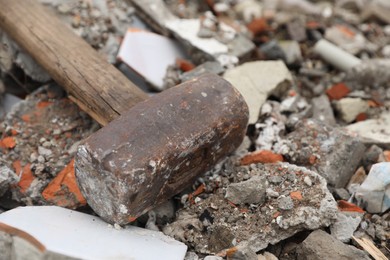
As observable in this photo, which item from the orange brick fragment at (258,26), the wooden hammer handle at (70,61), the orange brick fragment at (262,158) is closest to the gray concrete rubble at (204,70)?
the wooden hammer handle at (70,61)

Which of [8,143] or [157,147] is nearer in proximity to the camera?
[157,147]

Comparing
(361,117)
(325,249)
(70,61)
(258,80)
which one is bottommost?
(361,117)

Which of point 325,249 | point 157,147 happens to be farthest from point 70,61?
point 325,249

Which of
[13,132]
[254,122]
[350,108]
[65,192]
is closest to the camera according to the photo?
[65,192]

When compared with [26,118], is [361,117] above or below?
below

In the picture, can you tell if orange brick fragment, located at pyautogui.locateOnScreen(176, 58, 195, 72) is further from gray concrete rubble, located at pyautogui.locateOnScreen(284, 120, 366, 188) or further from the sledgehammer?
gray concrete rubble, located at pyautogui.locateOnScreen(284, 120, 366, 188)

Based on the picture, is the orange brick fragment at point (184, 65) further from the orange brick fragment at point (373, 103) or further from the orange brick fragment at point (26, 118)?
the orange brick fragment at point (373, 103)

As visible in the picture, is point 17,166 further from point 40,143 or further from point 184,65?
point 184,65

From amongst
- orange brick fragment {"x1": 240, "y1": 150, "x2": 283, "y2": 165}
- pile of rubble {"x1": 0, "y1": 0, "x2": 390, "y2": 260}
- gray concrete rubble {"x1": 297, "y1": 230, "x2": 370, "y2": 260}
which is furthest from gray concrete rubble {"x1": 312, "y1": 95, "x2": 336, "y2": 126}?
gray concrete rubble {"x1": 297, "y1": 230, "x2": 370, "y2": 260}
